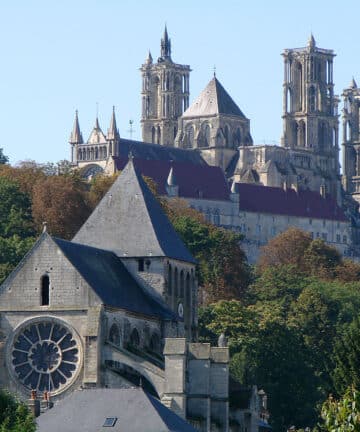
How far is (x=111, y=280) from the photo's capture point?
259ft

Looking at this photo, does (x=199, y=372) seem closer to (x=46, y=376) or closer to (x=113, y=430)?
(x=46, y=376)

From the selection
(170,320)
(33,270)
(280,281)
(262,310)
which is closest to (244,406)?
(170,320)

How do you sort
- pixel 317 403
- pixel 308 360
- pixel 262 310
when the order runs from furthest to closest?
1. pixel 262 310
2. pixel 308 360
3. pixel 317 403

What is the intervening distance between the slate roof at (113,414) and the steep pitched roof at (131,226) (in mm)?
13219

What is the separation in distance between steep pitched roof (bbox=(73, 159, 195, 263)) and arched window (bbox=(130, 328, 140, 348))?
3.21 metres

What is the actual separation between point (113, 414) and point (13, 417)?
20.4 ft

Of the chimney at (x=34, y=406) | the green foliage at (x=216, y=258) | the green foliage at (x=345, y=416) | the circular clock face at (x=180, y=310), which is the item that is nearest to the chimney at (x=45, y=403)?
the chimney at (x=34, y=406)

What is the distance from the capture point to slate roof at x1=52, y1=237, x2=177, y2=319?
253 ft

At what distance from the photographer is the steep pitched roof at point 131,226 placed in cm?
8188

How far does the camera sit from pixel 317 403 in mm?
96438

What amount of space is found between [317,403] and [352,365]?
10171 millimetres

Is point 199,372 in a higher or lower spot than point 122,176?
lower

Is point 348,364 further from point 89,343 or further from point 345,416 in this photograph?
point 345,416

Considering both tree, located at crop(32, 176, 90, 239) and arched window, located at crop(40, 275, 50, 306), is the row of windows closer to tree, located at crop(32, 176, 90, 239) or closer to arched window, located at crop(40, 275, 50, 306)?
arched window, located at crop(40, 275, 50, 306)
